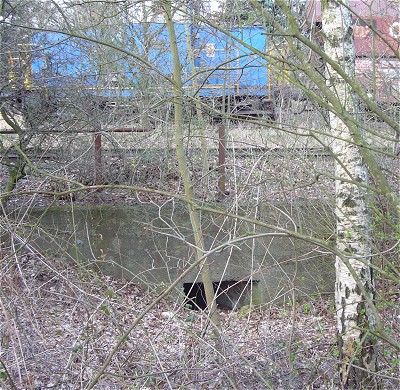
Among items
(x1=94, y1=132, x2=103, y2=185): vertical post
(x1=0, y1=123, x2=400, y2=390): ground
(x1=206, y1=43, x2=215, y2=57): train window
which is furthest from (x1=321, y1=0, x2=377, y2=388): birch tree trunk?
(x1=206, y1=43, x2=215, y2=57): train window

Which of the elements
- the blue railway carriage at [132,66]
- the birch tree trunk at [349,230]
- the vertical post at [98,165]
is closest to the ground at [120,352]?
the birch tree trunk at [349,230]

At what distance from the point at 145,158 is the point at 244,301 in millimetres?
3066

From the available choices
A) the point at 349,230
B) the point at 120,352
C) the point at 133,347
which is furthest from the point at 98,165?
the point at 349,230

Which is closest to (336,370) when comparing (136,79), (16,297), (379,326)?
(379,326)

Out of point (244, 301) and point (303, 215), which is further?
point (244, 301)

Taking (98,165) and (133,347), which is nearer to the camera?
(133,347)

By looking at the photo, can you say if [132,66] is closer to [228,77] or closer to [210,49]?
[210,49]

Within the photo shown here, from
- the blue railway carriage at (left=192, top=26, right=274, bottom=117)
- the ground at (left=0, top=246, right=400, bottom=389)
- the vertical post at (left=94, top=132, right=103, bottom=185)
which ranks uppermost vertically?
the blue railway carriage at (left=192, top=26, right=274, bottom=117)

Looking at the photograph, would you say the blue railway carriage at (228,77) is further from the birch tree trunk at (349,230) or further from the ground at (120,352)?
the ground at (120,352)

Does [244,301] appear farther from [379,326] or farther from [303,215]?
[379,326]

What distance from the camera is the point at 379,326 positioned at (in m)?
2.54

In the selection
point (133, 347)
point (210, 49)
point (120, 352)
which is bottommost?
point (120, 352)

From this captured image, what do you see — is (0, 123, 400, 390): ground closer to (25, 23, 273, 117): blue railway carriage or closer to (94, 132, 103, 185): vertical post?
(94, 132, 103, 185): vertical post

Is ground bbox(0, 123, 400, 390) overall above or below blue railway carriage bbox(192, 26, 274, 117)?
below
